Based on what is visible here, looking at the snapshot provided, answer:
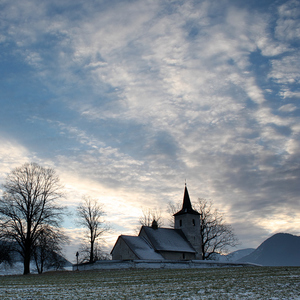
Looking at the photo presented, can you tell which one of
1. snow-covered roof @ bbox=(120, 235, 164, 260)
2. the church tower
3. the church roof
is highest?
the church roof

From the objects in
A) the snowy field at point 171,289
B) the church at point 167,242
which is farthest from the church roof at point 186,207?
the snowy field at point 171,289

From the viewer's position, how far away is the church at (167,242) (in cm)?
4700

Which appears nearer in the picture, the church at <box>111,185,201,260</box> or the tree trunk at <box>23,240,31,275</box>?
the tree trunk at <box>23,240,31,275</box>

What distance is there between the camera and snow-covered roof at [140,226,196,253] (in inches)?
1975

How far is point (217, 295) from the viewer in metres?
9.61

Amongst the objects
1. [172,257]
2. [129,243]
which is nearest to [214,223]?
[172,257]

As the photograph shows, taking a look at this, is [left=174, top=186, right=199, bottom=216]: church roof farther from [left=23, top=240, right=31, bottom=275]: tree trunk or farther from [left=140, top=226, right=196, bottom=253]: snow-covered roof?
[left=23, top=240, right=31, bottom=275]: tree trunk

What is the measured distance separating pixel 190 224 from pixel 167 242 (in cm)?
829

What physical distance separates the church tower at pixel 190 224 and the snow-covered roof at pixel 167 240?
1.33 meters

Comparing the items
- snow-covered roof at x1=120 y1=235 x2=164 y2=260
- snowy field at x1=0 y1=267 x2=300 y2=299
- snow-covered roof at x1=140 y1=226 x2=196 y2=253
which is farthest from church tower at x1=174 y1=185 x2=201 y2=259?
snowy field at x1=0 y1=267 x2=300 y2=299

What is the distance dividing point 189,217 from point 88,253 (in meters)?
19.8

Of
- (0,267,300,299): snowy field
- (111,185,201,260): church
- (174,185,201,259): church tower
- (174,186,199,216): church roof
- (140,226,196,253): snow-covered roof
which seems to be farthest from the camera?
(174,186,199,216): church roof

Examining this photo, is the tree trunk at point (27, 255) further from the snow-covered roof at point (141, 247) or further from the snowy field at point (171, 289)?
the snowy field at point (171, 289)

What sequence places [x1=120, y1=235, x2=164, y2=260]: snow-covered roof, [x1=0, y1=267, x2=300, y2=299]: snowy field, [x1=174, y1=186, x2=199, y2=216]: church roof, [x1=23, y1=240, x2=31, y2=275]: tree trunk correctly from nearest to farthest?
[x1=0, y1=267, x2=300, y2=299]: snowy field < [x1=23, y1=240, x2=31, y2=275]: tree trunk < [x1=120, y1=235, x2=164, y2=260]: snow-covered roof < [x1=174, y1=186, x2=199, y2=216]: church roof
